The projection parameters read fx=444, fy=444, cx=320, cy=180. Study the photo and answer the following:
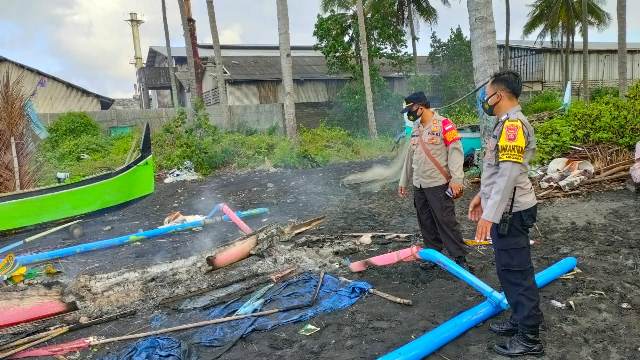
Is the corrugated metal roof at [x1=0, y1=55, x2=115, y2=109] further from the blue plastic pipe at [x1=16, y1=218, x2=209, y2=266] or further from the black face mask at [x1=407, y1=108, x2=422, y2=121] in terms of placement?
the black face mask at [x1=407, y1=108, x2=422, y2=121]

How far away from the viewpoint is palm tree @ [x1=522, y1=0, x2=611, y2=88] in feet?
80.7

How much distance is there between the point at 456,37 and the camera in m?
22.8

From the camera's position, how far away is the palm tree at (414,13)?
24781mm

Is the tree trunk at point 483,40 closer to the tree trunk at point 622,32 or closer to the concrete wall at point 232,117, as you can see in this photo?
the tree trunk at point 622,32

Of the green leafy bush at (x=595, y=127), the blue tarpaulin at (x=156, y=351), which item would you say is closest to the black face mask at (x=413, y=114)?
the blue tarpaulin at (x=156, y=351)

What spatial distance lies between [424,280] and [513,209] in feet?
5.52

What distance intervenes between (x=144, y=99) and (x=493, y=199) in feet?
105

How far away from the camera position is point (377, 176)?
36.1ft

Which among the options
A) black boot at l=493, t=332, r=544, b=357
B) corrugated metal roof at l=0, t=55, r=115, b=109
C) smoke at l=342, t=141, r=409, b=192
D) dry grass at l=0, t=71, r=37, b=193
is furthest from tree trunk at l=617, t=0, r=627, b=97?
corrugated metal roof at l=0, t=55, r=115, b=109

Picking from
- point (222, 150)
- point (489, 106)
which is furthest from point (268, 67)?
point (489, 106)

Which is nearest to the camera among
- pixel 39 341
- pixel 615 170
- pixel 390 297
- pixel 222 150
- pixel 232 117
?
pixel 39 341

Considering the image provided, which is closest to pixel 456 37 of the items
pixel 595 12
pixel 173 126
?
pixel 595 12

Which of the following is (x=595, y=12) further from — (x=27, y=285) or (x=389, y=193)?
(x=27, y=285)

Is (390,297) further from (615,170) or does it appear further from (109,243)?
(615,170)
